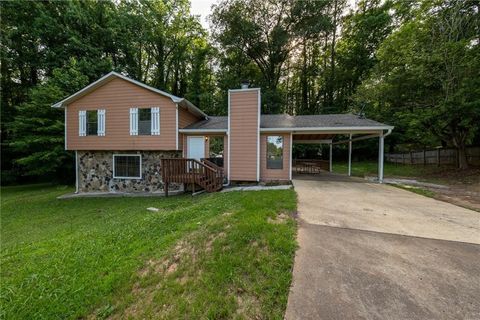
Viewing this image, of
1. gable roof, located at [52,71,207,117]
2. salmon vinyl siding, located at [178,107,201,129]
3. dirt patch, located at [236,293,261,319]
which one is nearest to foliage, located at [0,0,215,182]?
gable roof, located at [52,71,207,117]

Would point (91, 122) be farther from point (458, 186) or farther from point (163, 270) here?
point (458, 186)

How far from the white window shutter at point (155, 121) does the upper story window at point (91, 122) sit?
267cm

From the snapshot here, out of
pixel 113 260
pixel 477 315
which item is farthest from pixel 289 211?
pixel 113 260

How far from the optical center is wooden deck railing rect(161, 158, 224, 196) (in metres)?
8.73

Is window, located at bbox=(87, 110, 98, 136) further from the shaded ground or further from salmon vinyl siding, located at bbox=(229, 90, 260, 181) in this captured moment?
the shaded ground

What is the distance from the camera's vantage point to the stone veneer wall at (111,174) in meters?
10.2

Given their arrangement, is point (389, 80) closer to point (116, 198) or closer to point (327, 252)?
point (327, 252)

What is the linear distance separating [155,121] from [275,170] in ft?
Answer: 19.7

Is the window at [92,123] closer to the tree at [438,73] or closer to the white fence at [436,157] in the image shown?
the tree at [438,73]

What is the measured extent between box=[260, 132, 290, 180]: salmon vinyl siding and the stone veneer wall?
4031 millimetres

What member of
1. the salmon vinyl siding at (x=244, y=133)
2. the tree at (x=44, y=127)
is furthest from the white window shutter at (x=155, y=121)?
the tree at (x=44, y=127)

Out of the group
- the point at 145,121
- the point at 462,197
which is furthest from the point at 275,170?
the point at 145,121

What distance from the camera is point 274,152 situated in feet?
30.1

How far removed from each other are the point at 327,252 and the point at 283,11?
23.0 m
